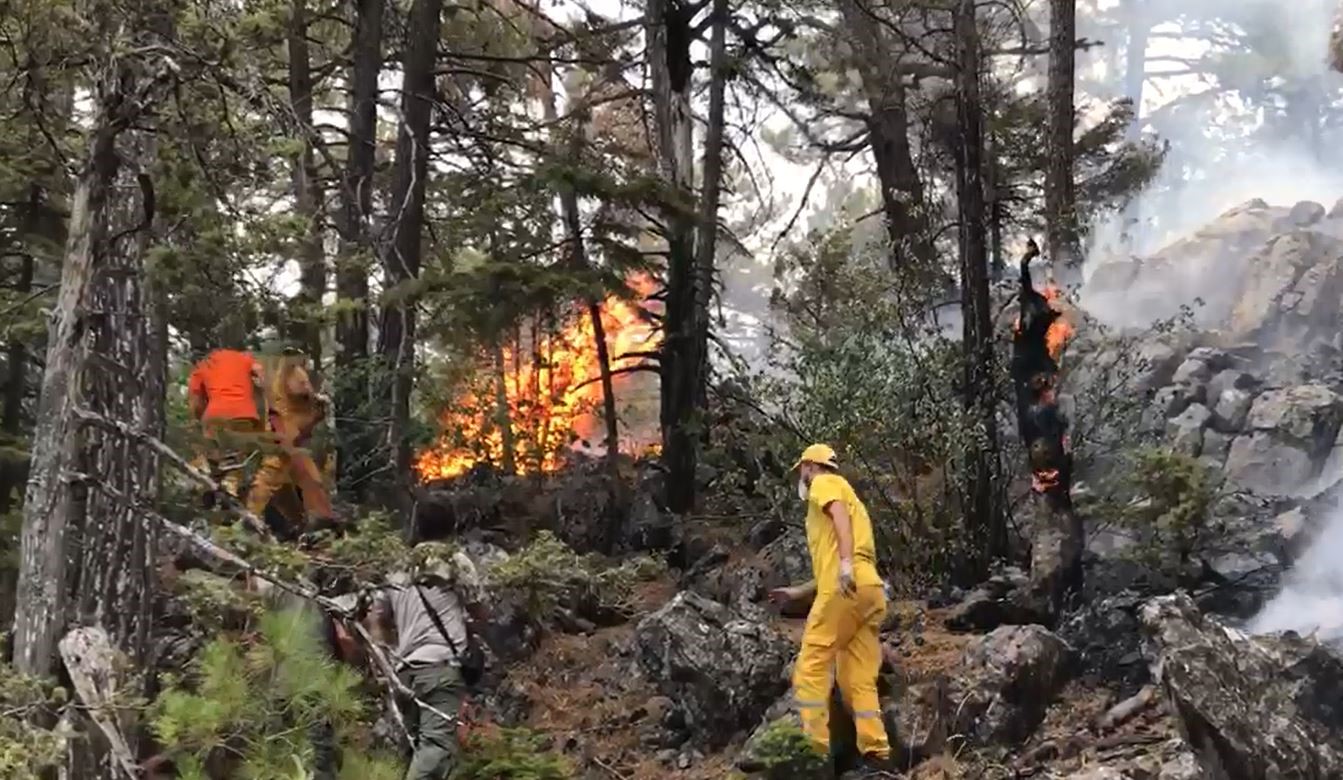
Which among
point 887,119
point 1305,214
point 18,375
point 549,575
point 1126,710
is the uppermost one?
point 1305,214

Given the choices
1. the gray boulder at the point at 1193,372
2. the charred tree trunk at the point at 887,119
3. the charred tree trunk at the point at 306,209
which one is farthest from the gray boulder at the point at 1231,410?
the charred tree trunk at the point at 306,209

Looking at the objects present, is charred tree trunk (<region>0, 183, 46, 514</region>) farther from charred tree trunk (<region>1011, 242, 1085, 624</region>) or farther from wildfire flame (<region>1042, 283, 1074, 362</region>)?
wildfire flame (<region>1042, 283, 1074, 362</region>)

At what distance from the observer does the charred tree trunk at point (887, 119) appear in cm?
1404

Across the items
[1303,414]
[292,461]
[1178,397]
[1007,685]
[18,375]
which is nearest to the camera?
[1007,685]

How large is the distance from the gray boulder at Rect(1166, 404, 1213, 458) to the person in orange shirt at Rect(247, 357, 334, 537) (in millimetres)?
9693

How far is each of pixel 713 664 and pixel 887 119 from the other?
32.4 feet

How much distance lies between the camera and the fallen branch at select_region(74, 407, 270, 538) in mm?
4348

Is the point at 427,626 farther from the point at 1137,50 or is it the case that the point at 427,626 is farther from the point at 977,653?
the point at 1137,50

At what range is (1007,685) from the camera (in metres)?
6.86

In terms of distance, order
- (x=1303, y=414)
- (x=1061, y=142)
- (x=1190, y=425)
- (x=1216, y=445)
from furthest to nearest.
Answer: (x=1190, y=425) < (x=1216, y=445) < (x=1303, y=414) < (x=1061, y=142)

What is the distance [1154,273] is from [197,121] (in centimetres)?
2285

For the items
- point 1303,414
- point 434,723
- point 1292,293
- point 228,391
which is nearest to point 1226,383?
point 1303,414

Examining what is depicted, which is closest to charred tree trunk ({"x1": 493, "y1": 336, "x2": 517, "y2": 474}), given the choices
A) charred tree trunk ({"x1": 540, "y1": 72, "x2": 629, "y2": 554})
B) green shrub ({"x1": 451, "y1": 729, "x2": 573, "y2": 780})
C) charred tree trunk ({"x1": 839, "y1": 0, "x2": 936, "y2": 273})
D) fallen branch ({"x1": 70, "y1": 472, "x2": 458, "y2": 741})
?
charred tree trunk ({"x1": 540, "y1": 72, "x2": 629, "y2": 554})

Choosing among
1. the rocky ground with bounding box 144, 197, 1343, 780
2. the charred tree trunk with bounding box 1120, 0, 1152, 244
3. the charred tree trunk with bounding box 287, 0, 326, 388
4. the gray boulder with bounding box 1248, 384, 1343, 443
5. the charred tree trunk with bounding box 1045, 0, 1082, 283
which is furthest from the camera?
the charred tree trunk with bounding box 1120, 0, 1152, 244
